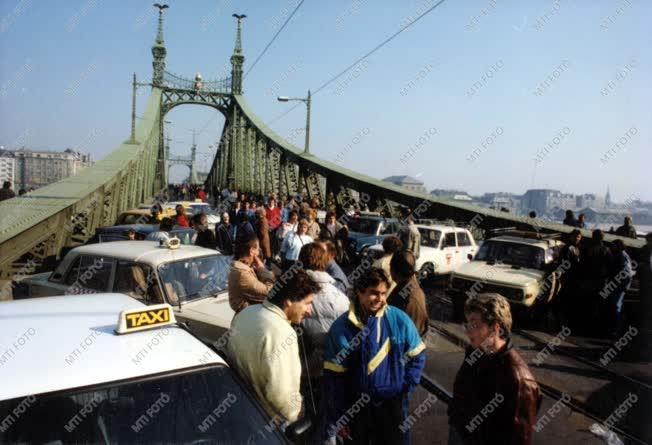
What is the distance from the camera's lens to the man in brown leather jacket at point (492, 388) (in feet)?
8.66

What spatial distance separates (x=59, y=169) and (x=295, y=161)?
83350 mm

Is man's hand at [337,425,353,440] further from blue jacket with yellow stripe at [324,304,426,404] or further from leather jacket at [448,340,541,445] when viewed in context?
leather jacket at [448,340,541,445]

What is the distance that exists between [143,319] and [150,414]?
539 mm

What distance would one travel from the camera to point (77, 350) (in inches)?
97.8

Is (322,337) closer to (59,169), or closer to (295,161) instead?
(295,161)

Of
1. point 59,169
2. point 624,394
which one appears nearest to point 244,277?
point 624,394

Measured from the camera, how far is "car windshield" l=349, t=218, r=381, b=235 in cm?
1466

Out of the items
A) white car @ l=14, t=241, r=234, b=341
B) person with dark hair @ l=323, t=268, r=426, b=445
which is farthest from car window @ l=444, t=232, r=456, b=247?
person with dark hair @ l=323, t=268, r=426, b=445

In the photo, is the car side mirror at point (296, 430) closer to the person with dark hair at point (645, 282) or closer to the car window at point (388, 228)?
the person with dark hair at point (645, 282)

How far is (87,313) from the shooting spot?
3.06 m

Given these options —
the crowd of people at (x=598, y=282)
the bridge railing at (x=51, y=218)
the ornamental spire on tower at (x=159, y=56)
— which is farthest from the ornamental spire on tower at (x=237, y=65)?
the crowd of people at (x=598, y=282)

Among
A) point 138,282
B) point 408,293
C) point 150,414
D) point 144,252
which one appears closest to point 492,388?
point 408,293

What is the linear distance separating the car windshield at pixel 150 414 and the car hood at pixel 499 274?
7.06 metres

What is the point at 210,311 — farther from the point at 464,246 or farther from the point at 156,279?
the point at 464,246
